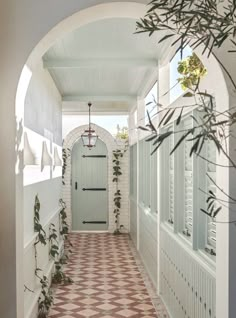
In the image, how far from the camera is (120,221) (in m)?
11.4

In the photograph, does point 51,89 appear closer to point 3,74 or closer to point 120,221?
point 3,74

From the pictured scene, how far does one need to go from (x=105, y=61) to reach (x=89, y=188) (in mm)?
6702

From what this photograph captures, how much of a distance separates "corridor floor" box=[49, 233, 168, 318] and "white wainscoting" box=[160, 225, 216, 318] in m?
0.38

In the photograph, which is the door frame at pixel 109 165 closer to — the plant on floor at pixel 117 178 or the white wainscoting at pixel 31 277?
the plant on floor at pixel 117 178

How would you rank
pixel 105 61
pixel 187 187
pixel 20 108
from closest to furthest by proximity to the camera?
pixel 20 108, pixel 187 187, pixel 105 61

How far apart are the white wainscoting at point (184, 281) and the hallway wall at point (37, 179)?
4.77 feet

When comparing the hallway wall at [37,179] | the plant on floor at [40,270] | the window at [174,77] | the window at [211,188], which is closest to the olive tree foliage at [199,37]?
the window at [211,188]

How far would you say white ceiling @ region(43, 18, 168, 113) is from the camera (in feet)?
14.4

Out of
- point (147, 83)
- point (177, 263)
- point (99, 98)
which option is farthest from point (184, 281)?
point (99, 98)

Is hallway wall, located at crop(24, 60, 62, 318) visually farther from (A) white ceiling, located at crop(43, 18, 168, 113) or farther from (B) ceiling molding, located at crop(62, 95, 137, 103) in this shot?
(B) ceiling molding, located at crop(62, 95, 137, 103)

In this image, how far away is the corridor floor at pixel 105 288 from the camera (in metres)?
4.93

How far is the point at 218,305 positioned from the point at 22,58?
6.24 feet

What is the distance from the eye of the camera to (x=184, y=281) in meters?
3.83

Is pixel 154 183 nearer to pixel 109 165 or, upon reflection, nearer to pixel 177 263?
pixel 177 263
